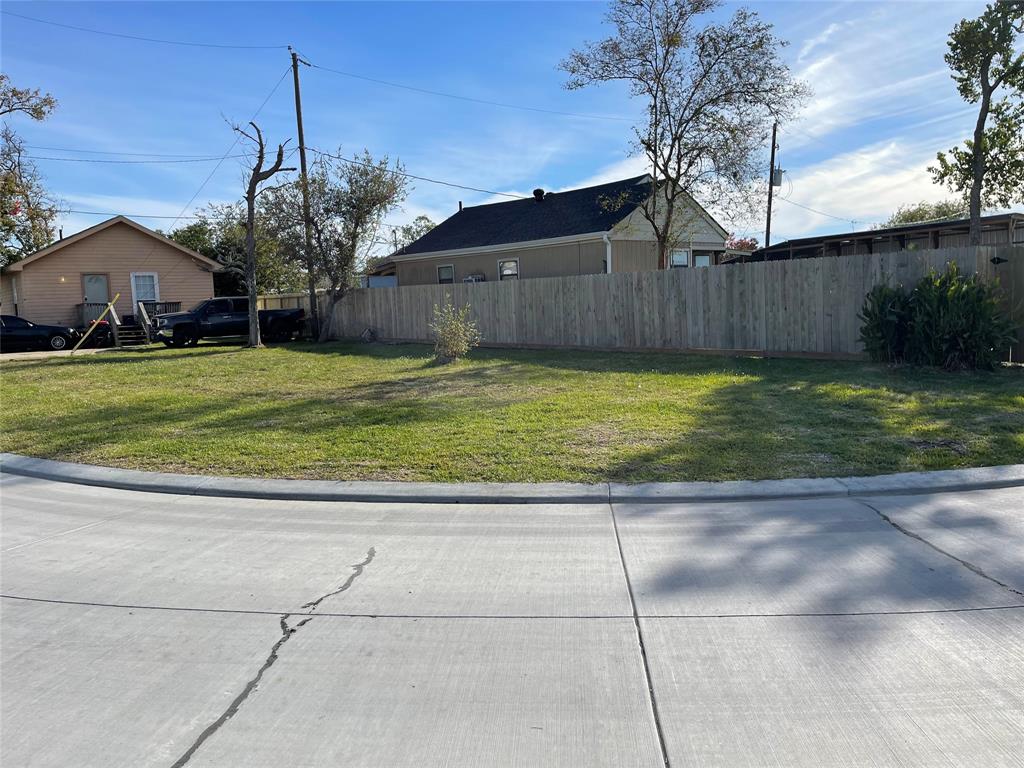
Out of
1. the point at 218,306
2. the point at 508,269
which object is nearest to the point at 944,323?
the point at 508,269

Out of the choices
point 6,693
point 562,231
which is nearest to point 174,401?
point 6,693

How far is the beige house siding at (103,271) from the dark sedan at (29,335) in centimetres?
219

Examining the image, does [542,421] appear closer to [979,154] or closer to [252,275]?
[979,154]

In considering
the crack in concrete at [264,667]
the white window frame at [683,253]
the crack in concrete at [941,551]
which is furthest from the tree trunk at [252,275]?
the crack in concrete at [941,551]

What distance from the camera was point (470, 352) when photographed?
60.6 feet

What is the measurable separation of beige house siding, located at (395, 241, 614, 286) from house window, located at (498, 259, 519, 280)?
0.14m

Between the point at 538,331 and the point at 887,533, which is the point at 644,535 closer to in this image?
the point at 887,533

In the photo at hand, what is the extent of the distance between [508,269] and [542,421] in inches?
705

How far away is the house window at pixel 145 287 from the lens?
29.6 m

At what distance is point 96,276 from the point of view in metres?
28.8

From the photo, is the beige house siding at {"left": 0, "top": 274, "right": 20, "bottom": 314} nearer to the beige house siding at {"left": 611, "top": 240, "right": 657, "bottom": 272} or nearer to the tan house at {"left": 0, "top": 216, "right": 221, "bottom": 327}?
the tan house at {"left": 0, "top": 216, "right": 221, "bottom": 327}

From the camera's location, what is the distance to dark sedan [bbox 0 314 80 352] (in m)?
24.8

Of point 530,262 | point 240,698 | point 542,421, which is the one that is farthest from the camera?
point 530,262

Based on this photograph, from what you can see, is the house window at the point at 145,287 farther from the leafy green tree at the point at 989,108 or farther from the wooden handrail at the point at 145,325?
the leafy green tree at the point at 989,108
